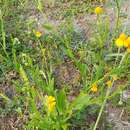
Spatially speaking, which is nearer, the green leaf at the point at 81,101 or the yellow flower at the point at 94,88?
the green leaf at the point at 81,101

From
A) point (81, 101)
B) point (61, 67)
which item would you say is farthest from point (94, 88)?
point (61, 67)

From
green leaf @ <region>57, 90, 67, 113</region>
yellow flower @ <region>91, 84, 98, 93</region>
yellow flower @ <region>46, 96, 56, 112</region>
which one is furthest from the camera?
yellow flower @ <region>91, 84, 98, 93</region>

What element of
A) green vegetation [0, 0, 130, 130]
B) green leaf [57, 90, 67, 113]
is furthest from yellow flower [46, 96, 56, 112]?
green leaf [57, 90, 67, 113]

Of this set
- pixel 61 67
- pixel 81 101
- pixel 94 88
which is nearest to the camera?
pixel 81 101

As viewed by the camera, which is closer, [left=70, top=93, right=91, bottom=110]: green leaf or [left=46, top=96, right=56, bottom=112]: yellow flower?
[left=46, top=96, right=56, bottom=112]: yellow flower

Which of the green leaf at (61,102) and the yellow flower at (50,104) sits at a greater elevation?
the yellow flower at (50,104)

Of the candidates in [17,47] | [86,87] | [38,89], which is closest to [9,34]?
[17,47]

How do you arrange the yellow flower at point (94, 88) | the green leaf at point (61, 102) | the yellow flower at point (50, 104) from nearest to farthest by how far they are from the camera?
the yellow flower at point (50, 104), the green leaf at point (61, 102), the yellow flower at point (94, 88)

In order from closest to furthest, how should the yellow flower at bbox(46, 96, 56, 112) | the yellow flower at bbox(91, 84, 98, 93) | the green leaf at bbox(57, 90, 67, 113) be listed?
1. the yellow flower at bbox(46, 96, 56, 112)
2. the green leaf at bbox(57, 90, 67, 113)
3. the yellow flower at bbox(91, 84, 98, 93)

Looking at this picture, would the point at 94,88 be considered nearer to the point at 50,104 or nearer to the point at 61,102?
the point at 61,102

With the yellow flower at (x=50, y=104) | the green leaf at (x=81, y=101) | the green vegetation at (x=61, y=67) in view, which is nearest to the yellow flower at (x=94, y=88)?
the green vegetation at (x=61, y=67)

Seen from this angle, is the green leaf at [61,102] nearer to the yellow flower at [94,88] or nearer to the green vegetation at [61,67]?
the green vegetation at [61,67]

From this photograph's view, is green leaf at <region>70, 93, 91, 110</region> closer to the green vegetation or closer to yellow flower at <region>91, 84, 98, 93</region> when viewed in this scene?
the green vegetation

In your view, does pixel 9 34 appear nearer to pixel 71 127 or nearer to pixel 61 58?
pixel 61 58
